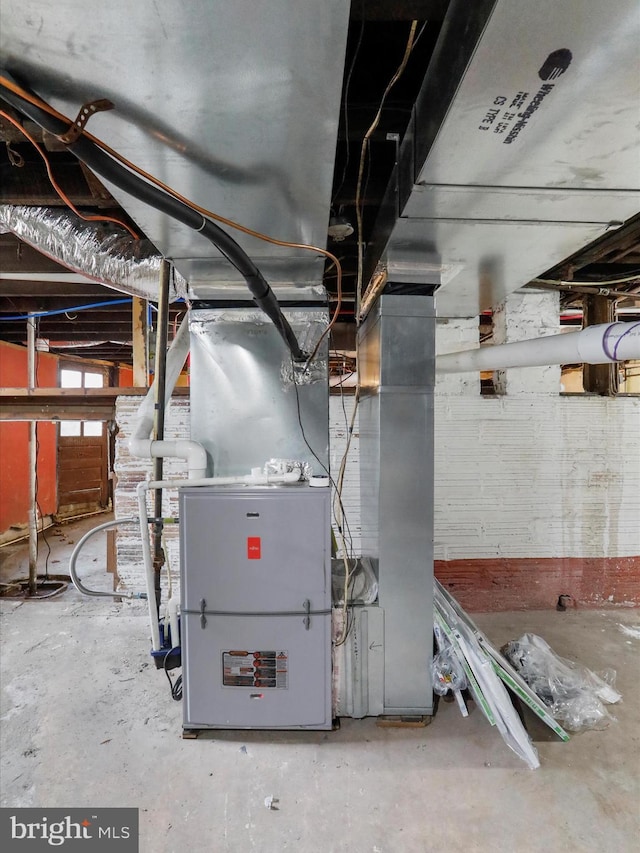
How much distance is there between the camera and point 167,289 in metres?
1.97

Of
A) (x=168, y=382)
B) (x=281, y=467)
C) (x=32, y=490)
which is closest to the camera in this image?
(x=281, y=467)

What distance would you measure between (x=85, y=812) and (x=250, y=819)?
67 centimetres

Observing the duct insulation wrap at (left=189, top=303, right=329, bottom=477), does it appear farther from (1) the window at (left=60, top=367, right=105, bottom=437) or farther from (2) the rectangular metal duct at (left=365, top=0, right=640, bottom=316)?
(1) the window at (left=60, top=367, right=105, bottom=437)

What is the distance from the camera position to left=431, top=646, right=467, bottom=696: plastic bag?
1984mm

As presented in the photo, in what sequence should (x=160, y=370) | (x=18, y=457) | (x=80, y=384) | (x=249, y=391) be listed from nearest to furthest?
(x=160, y=370), (x=249, y=391), (x=18, y=457), (x=80, y=384)

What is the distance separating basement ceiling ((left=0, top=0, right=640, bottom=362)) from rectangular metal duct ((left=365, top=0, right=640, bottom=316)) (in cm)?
8

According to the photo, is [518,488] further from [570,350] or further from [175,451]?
[175,451]

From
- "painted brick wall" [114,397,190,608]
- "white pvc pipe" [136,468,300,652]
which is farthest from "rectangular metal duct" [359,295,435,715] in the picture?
"painted brick wall" [114,397,190,608]

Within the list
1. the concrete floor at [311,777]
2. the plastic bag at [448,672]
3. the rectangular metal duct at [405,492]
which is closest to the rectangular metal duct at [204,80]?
the rectangular metal duct at [405,492]

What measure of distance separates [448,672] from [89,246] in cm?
290

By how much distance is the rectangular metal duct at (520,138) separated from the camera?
726mm

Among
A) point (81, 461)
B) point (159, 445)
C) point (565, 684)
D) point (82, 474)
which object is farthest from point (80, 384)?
point (565, 684)

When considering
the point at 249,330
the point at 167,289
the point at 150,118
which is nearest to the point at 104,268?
the point at 167,289

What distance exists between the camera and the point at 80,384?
6832 mm
